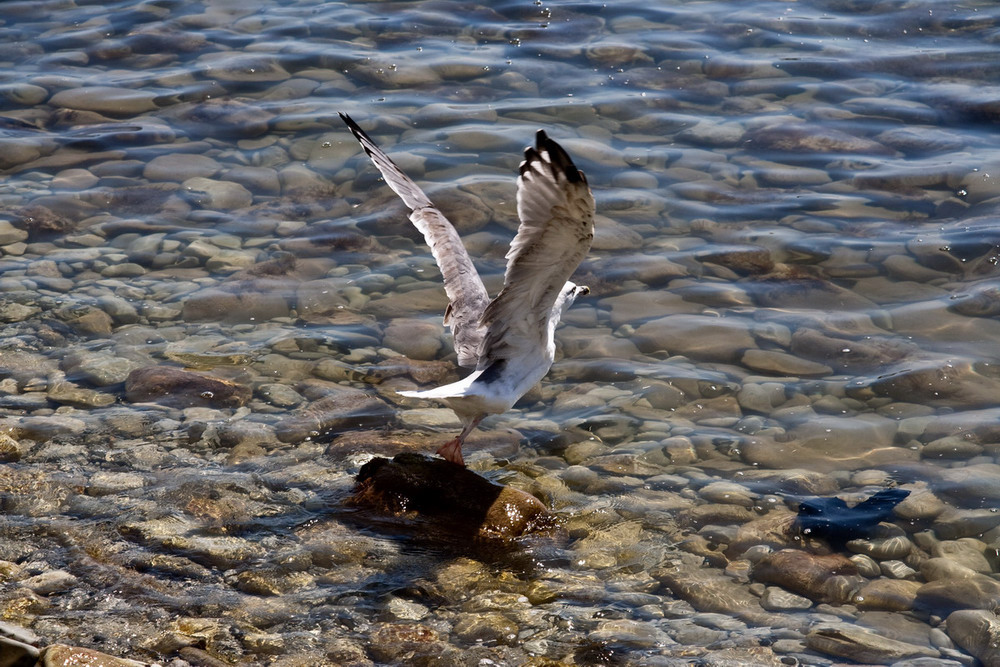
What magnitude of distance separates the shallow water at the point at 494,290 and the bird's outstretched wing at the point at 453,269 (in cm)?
75

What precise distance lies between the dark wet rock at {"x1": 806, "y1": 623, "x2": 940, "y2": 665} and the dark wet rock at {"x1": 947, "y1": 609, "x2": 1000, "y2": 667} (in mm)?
184

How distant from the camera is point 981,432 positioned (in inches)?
280

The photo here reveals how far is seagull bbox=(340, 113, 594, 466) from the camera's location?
5461 millimetres

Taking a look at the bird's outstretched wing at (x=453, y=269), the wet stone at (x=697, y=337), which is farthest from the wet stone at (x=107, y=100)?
the wet stone at (x=697, y=337)

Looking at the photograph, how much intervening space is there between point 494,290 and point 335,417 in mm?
2328

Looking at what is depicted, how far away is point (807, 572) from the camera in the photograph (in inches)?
229

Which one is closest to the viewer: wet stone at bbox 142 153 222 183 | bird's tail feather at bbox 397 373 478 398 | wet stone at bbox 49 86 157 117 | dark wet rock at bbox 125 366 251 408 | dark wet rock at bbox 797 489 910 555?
bird's tail feather at bbox 397 373 478 398

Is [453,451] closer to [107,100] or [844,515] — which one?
[844,515]

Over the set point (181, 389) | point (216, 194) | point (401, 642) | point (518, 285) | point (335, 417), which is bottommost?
point (401, 642)

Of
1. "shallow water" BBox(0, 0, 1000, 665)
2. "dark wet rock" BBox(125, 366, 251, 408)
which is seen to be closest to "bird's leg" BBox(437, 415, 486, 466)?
"shallow water" BBox(0, 0, 1000, 665)

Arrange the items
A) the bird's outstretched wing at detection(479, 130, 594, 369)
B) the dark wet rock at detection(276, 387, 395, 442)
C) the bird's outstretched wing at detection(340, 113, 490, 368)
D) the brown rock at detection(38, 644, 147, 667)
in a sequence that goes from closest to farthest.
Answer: the brown rock at detection(38, 644, 147, 667) → the bird's outstretched wing at detection(479, 130, 594, 369) → the bird's outstretched wing at detection(340, 113, 490, 368) → the dark wet rock at detection(276, 387, 395, 442)

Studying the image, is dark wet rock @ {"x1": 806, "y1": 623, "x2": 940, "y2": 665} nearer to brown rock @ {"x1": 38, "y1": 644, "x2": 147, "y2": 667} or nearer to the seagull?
the seagull

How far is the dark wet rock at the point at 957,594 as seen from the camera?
221 inches

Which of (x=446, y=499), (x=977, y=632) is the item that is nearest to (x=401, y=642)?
(x=446, y=499)
